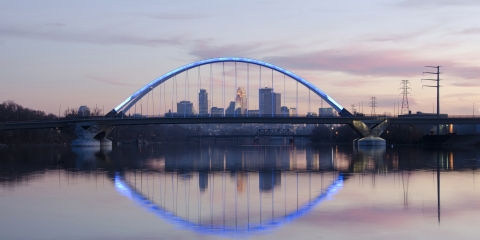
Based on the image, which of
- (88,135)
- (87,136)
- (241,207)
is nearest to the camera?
(241,207)

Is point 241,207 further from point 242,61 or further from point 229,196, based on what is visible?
point 242,61

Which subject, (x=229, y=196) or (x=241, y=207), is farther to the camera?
(x=229, y=196)

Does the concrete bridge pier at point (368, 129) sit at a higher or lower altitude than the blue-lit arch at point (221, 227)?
higher

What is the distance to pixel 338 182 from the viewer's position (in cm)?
2725

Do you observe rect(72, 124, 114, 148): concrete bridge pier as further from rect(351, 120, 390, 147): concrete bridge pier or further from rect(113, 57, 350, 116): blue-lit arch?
rect(351, 120, 390, 147): concrete bridge pier

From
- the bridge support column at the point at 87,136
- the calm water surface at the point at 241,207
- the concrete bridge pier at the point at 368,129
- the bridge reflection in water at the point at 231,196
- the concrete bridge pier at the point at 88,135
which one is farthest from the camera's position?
the concrete bridge pier at the point at 368,129

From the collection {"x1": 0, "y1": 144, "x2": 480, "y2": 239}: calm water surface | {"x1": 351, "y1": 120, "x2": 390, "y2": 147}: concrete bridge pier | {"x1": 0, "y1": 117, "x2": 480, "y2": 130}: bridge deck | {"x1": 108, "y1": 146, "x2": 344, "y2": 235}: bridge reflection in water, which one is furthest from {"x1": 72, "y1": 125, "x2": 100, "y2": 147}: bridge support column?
{"x1": 0, "y1": 144, "x2": 480, "y2": 239}: calm water surface

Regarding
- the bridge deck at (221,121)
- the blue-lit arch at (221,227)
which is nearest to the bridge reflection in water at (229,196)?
the blue-lit arch at (221,227)

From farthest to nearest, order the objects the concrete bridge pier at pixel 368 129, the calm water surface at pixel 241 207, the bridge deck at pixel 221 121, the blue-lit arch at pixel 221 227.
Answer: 1. the concrete bridge pier at pixel 368 129
2. the bridge deck at pixel 221 121
3. the blue-lit arch at pixel 221 227
4. the calm water surface at pixel 241 207

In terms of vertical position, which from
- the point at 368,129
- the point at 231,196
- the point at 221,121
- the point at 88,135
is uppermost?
the point at 221,121

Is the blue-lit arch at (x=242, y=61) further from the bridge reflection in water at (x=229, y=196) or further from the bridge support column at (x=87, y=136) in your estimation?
the bridge reflection in water at (x=229, y=196)

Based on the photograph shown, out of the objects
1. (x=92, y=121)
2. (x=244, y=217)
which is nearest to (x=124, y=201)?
(x=244, y=217)

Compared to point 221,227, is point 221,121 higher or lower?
higher

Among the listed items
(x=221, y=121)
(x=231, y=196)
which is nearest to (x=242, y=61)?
(x=221, y=121)
